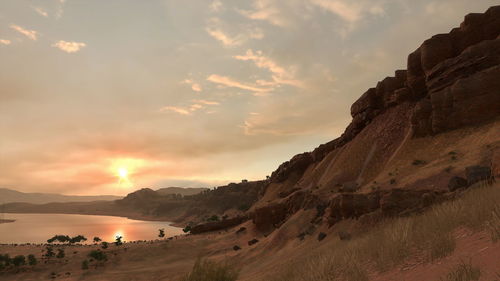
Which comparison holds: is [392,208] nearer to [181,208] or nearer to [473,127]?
[473,127]

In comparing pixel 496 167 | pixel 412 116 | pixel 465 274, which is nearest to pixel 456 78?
pixel 412 116

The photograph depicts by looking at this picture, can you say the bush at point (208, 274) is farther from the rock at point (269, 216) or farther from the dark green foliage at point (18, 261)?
the dark green foliage at point (18, 261)

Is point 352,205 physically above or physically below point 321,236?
above

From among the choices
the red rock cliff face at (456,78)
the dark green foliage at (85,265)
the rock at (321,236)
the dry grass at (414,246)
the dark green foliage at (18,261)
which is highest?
the red rock cliff face at (456,78)

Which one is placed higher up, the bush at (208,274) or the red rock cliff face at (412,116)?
the red rock cliff face at (412,116)

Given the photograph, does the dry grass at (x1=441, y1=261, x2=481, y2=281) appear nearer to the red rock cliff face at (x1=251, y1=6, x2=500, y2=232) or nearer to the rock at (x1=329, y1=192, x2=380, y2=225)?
the rock at (x1=329, y1=192, x2=380, y2=225)

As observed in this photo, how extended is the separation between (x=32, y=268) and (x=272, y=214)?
27.6 metres

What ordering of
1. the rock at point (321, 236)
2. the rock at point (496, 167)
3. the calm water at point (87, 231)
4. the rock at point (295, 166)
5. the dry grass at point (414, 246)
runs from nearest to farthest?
the dry grass at point (414, 246)
the rock at point (496, 167)
the rock at point (321, 236)
the rock at point (295, 166)
the calm water at point (87, 231)

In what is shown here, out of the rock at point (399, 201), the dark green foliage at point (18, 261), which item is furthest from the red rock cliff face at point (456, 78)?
the dark green foliage at point (18, 261)

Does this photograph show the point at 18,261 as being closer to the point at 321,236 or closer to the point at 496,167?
the point at 321,236

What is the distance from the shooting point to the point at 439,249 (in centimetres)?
643

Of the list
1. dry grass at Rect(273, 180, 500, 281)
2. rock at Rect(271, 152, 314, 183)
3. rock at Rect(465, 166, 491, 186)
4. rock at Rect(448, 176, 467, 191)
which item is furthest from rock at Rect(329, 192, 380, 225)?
rock at Rect(271, 152, 314, 183)

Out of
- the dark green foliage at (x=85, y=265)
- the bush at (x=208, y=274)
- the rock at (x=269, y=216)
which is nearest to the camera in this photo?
the bush at (x=208, y=274)

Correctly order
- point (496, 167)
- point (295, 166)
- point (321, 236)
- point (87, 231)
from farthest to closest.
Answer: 1. point (87, 231)
2. point (295, 166)
3. point (321, 236)
4. point (496, 167)
